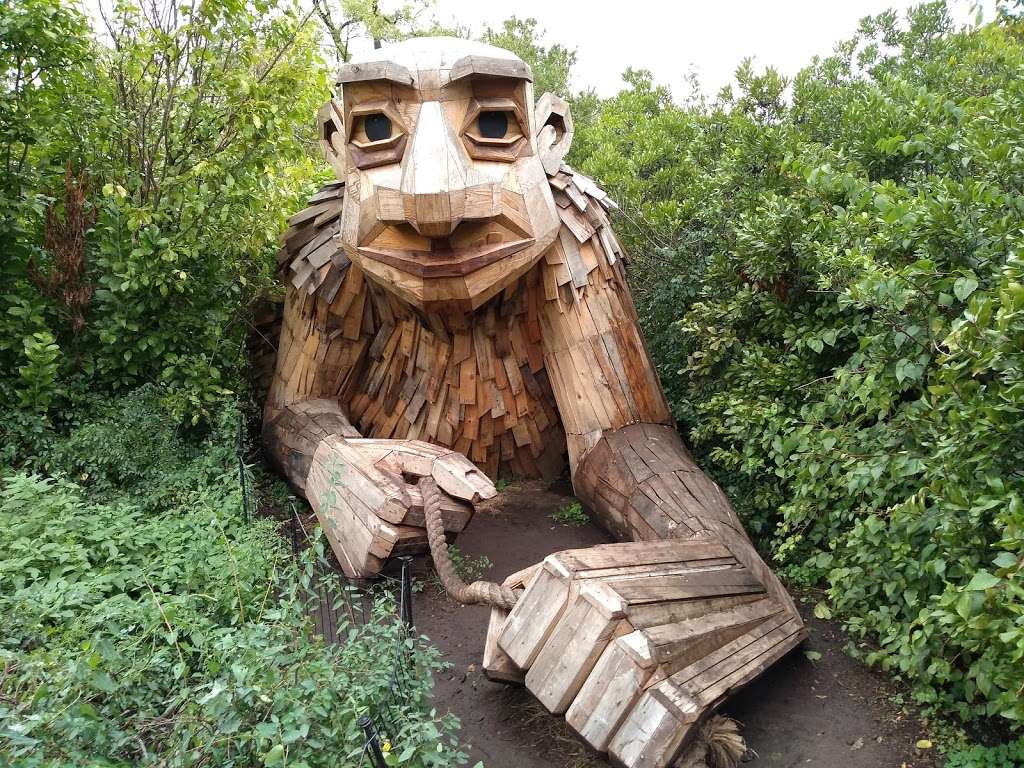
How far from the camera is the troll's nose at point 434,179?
2732 millimetres

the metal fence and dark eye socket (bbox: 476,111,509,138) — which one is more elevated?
dark eye socket (bbox: 476,111,509,138)

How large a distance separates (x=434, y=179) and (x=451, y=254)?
30 cm

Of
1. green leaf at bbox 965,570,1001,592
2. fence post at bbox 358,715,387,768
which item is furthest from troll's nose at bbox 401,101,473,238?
green leaf at bbox 965,570,1001,592

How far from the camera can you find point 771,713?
8.21ft

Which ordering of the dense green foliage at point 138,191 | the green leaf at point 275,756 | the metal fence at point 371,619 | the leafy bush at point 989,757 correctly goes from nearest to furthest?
the green leaf at point 275,756 → the metal fence at point 371,619 → the leafy bush at point 989,757 → the dense green foliage at point 138,191

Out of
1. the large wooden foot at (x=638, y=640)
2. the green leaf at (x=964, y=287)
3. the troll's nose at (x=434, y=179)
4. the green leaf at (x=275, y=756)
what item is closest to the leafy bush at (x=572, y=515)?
the large wooden foot at (x=638, y=640)

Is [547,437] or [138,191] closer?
[547,437]

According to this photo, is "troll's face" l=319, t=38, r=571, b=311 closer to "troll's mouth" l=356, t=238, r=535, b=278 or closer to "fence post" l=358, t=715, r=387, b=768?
"troll's mouth" l=356, t=238, r=535, b=278

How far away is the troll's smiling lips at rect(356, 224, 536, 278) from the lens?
291 centimetres

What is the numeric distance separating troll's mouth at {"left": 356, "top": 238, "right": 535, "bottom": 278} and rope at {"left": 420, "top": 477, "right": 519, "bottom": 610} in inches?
31.0

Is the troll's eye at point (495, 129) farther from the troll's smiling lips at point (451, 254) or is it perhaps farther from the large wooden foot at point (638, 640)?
the large wooden foot at point (638, 640)

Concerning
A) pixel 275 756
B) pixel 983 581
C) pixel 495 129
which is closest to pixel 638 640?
pixel 983 581

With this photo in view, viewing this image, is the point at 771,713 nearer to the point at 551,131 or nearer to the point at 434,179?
the point at 434,179

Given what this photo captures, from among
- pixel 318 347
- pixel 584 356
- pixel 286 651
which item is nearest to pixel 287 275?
pixel 318 347
